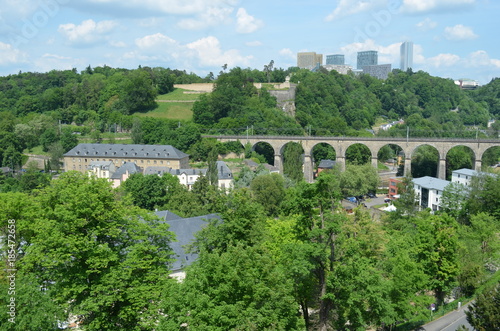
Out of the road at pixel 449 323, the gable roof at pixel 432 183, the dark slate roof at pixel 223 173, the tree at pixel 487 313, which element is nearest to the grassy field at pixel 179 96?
the dark slate roof at pixel 223 173

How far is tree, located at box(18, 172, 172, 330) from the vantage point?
588 inches

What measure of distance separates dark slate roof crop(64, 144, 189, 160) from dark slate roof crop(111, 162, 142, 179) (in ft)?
11.5

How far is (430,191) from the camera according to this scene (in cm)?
5019

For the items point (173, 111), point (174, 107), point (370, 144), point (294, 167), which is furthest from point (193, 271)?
point (174, 107)

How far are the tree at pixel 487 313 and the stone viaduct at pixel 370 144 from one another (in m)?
47.0

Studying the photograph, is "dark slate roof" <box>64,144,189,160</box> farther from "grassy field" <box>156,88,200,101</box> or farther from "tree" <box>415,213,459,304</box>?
"tree" <box>415,213,459,304</box>

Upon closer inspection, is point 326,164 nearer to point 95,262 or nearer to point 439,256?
point 439,256

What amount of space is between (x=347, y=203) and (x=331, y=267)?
136ft

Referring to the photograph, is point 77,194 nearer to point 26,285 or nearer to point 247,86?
point 26,285

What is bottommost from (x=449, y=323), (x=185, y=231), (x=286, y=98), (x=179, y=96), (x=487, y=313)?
(x=449, y=323)

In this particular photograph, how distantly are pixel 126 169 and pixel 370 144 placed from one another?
119ft

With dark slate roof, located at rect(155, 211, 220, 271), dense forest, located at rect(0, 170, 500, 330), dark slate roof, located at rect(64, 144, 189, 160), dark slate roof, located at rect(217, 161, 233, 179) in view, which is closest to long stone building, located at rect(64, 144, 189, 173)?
dark slate roof, located at rect(64, 144, 189, 160)

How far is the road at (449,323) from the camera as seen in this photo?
21078 mm

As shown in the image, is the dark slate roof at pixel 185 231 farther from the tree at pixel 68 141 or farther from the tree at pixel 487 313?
the tree at pixel 68 141
